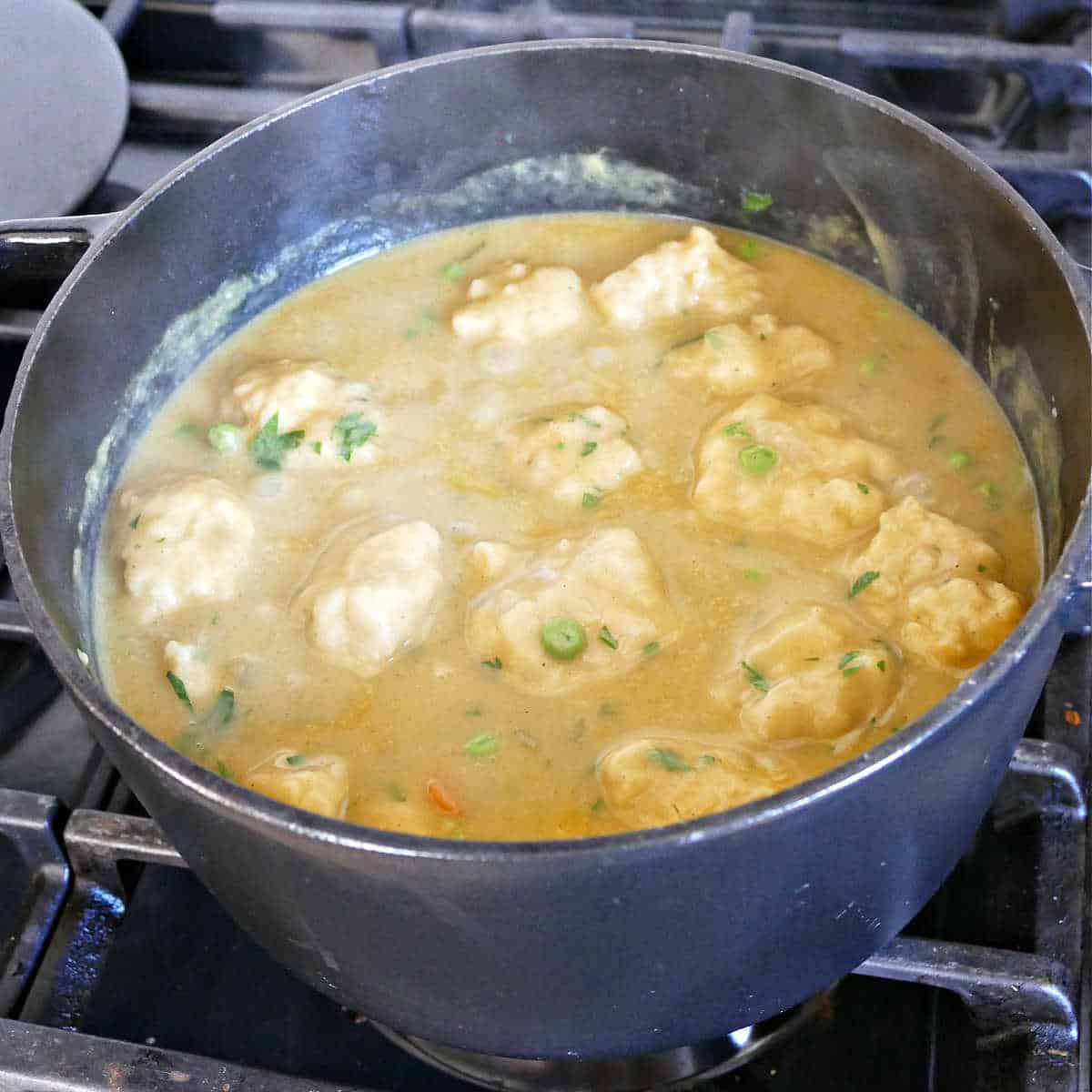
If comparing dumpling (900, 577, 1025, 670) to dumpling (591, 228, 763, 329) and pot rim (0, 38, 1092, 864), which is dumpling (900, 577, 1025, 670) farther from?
dumpling (591, 228, 763, 329)

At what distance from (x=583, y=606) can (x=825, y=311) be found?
0.72m

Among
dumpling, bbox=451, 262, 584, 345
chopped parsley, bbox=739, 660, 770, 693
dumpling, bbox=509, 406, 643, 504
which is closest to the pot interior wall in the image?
dumpling, bbox=451, 262, 584, 345

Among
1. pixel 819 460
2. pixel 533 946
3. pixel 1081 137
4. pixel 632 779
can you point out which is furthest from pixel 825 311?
pixel 533 946

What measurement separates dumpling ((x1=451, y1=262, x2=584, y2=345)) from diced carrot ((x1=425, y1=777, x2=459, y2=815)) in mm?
749

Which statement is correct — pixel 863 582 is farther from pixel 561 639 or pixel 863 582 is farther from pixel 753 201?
pixel 753 201

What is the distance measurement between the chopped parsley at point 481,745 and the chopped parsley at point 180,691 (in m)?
0.34

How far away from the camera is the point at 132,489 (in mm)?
1789

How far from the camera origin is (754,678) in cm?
147

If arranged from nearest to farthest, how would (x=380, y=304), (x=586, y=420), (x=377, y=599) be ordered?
(x=377, y=599) < (x=586, y=420) < (x=380, y=304)

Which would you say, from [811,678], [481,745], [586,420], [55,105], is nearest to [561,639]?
[481,745]

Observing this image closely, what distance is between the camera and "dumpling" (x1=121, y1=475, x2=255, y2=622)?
163 centimetres

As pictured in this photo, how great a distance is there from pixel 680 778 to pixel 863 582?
38cm

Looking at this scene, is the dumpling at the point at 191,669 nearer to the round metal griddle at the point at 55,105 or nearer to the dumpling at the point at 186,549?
the dumpling at the point at 186,549

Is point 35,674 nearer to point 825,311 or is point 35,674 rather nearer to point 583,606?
point 583,606
